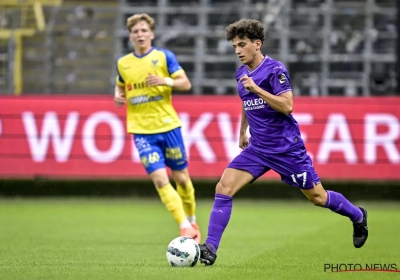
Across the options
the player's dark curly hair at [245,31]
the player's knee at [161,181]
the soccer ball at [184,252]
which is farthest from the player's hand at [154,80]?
the soccer ball at [184,252]

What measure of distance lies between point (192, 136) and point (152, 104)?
5438 mm

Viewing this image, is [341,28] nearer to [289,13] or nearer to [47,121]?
[289,13]

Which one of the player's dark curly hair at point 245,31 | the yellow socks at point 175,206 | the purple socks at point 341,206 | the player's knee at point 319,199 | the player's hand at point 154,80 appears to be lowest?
the yellow socks at point 175,206

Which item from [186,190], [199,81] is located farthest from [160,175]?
[199,81]

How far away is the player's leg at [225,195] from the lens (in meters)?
7.26

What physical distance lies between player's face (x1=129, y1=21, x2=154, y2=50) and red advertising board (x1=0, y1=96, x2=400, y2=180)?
17.2 feet

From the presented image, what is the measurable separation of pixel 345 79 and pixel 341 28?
1.00m

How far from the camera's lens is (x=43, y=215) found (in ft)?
43.0

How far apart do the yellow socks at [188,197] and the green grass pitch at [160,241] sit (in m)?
0.42

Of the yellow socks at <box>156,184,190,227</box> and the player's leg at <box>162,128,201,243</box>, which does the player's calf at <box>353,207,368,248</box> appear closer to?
the yellow socks at <box>156,184,190,227</box>

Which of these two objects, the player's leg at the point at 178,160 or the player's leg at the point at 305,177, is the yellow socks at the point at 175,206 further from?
the player's leg at the point at 305,177

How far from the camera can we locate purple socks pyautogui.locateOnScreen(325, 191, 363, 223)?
25.5ft

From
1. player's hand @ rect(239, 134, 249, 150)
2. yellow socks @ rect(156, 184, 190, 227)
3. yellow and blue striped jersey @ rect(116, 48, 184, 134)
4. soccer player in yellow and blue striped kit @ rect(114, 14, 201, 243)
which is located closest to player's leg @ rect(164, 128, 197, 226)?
soccer player in yellow and blue striped kit @ rect(114, 14, 201, 243)

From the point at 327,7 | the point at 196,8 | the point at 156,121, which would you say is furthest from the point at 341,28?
the point at 156,121
